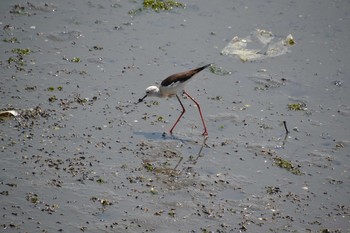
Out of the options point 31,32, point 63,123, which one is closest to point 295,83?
point 63,123

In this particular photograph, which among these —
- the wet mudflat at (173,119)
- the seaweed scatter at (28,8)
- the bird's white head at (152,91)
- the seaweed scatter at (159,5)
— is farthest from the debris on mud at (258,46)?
the seaweed scatter at (28,8)

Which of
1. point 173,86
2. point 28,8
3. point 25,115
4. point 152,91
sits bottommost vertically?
point 25,115

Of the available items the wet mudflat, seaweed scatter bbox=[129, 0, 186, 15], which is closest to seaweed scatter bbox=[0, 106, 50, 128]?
the wet mudflat

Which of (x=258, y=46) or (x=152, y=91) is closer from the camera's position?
(x=152, y=91)

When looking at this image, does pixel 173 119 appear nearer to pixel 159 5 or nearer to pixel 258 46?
pixel 258 46

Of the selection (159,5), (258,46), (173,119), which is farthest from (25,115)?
(258,46)

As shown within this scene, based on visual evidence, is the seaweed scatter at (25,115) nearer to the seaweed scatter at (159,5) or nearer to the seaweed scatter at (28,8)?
A: the seaweed scatter at (28,8)

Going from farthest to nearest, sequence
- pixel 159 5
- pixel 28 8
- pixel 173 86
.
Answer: pixel 159 5 < pixel 28 8 < pixel 173 86

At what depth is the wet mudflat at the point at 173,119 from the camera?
28.6ft

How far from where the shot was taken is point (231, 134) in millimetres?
10703

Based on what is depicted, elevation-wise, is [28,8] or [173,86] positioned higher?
[173,86]

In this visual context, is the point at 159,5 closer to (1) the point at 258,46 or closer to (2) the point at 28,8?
(1) the point at 258,46

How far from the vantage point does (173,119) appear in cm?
1103

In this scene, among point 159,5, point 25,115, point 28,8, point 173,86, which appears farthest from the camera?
point 159,5
